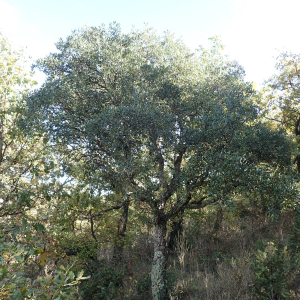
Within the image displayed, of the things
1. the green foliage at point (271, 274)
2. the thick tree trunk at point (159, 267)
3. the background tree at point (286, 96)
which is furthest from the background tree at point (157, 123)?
the background tree at point (286, 96)

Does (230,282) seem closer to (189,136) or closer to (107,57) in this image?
(189,136)

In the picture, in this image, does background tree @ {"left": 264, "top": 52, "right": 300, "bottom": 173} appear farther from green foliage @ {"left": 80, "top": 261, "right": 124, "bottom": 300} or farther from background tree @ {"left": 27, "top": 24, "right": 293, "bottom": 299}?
green foliage @ {"left": 80, "top": 261, "right": 124, "bottom": 300}

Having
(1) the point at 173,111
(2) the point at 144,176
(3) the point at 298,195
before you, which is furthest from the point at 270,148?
(2) the point at 144,176

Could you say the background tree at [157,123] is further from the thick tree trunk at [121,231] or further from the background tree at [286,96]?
the background tree at [286,96]

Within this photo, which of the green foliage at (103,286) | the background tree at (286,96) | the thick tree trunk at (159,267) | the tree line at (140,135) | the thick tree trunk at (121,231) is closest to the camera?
the tree line at (140,135)

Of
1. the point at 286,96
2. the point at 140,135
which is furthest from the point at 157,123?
the point at 286,96

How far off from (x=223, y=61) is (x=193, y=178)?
662 centimetres

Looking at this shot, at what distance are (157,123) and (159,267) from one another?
565cm

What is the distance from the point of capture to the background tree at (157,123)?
8711mm

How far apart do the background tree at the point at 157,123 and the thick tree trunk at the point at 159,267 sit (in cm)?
4

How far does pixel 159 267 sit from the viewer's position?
34.2ft

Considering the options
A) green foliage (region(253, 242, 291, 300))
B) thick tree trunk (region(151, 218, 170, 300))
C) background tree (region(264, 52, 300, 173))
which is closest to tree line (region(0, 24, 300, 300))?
thick tree trunk (region(151, 218, 170, 300))

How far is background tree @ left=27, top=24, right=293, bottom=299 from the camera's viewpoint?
871 centimetres

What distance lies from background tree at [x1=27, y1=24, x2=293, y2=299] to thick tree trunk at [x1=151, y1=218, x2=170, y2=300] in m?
0.04
